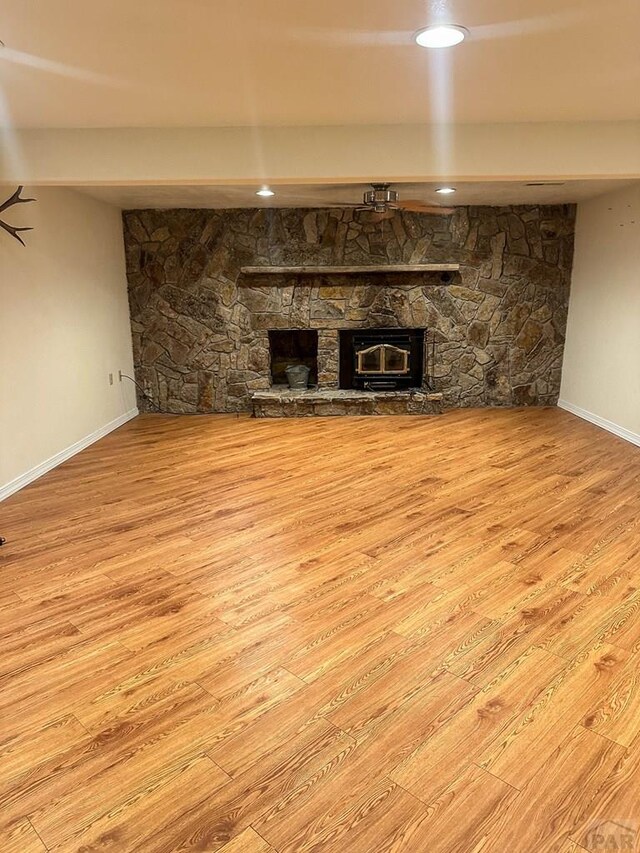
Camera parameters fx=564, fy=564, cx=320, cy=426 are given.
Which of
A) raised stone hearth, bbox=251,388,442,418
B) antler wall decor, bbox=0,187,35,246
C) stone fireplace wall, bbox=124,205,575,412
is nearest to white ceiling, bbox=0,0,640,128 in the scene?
antler wall decor, bbox=0,187,35,246

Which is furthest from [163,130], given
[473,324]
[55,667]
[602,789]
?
[473,324]

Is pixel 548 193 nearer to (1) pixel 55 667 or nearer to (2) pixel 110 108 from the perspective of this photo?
(2) pixel 110 108

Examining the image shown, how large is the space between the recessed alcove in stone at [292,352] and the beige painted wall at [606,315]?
2702 millimetres

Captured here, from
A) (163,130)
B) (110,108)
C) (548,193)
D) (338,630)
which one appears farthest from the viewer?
(548,193)

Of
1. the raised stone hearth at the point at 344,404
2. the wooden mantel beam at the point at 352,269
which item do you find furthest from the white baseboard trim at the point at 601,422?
the wooden mantel beam at the point at 352,269

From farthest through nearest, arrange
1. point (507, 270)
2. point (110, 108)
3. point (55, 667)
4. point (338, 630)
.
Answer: point (507, 270) < point (110, 108) < point (338, 630) < point (55, 667)

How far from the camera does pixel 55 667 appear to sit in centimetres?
201

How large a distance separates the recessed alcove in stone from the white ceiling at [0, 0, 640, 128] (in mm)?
3380

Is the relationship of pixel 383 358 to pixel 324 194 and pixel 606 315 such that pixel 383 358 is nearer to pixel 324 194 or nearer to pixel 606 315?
pixel 324 194

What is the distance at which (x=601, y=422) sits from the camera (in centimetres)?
522

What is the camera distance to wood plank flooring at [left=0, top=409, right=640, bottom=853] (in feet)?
4.72

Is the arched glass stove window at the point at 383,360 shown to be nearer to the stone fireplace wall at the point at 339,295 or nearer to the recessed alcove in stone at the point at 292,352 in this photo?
the stone fireplace wall at the point at 339,295

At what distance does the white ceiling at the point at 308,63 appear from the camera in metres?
1.74

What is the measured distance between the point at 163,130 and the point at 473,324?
12.6ft
